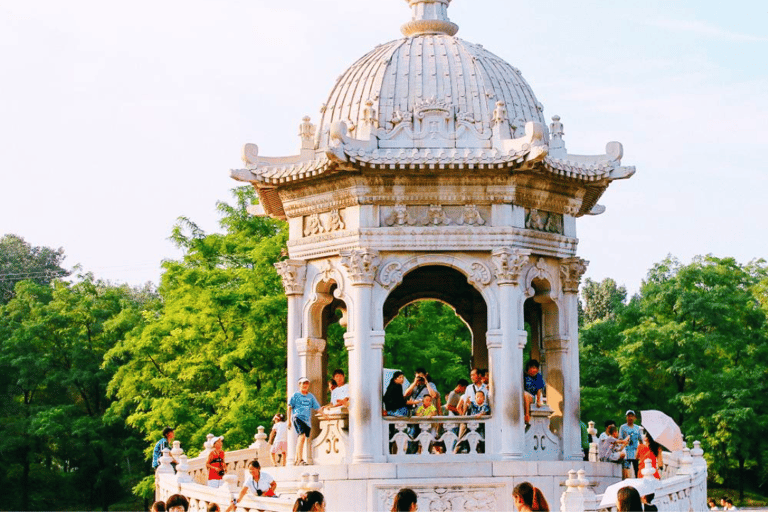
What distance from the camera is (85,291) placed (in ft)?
212

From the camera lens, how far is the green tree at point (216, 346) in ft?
132

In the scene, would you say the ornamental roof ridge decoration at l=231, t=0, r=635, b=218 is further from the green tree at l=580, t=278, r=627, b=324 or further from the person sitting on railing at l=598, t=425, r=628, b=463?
the green tree at l=580, t=278, r=627, b=324

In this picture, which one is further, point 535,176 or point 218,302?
point 218,302

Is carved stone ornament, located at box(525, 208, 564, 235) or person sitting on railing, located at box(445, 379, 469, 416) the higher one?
carved stone ornament, located at box(525, 208, 564, 235)

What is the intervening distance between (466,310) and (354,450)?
6.67 metres

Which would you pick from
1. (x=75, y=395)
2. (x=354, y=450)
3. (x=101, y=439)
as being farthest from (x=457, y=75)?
(x=75, y=395)

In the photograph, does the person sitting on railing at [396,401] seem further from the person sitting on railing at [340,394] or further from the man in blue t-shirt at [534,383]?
A: the man in blue t-shirt at [534,383]

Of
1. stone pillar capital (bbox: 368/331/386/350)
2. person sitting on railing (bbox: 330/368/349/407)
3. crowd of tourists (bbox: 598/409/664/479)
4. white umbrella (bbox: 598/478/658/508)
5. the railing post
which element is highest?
stone pillar capital (bbox: 368/331/386/350)

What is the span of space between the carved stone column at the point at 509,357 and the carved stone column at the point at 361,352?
2.13 meters

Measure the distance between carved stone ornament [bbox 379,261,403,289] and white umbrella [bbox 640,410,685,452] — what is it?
5098mm

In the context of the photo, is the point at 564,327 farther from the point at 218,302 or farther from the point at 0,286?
the point at 0,286

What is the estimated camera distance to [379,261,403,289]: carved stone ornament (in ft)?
77.0

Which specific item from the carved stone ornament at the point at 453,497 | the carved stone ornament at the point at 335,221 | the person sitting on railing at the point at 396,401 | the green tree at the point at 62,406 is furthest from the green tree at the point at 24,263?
the carved stone ornament at the point at 453,497

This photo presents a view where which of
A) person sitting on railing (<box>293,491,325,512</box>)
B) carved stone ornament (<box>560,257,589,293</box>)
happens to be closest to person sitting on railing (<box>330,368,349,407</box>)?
carved stone ornament (<box>560,257,589,293</box>)
